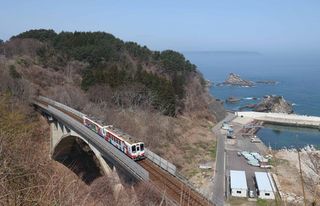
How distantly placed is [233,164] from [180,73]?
95.8 feet

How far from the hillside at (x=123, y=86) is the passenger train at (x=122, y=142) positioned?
17.5 feet

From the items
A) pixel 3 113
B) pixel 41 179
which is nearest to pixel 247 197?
pixel 3 113

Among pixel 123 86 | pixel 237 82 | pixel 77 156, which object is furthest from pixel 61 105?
pixel 237 82

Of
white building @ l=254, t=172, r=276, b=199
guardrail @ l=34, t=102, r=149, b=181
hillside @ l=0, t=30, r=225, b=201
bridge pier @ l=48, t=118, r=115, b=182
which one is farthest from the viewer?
hillside @ l=0, t=30, r=225, b=201

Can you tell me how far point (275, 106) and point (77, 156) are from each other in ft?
180

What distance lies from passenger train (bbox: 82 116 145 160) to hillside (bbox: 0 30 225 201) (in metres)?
5.35

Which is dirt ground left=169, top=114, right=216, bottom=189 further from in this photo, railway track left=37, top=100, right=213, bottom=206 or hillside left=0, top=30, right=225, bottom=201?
railway track left=37, top=100, right=213, bottom=206

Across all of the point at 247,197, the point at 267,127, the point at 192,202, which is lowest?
the point at 267,127

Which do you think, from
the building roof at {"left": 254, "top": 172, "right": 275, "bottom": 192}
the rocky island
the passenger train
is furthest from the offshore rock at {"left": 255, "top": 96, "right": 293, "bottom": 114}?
the passenger train

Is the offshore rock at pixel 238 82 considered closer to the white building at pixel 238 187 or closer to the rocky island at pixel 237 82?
the rocky island at pixel 237 82

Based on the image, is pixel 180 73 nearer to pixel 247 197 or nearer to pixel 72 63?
pixel 72 63

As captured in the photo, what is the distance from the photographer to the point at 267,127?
2462 inches

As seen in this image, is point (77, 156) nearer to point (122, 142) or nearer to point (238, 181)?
point (122, 142)

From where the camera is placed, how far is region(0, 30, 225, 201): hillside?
122 feet
